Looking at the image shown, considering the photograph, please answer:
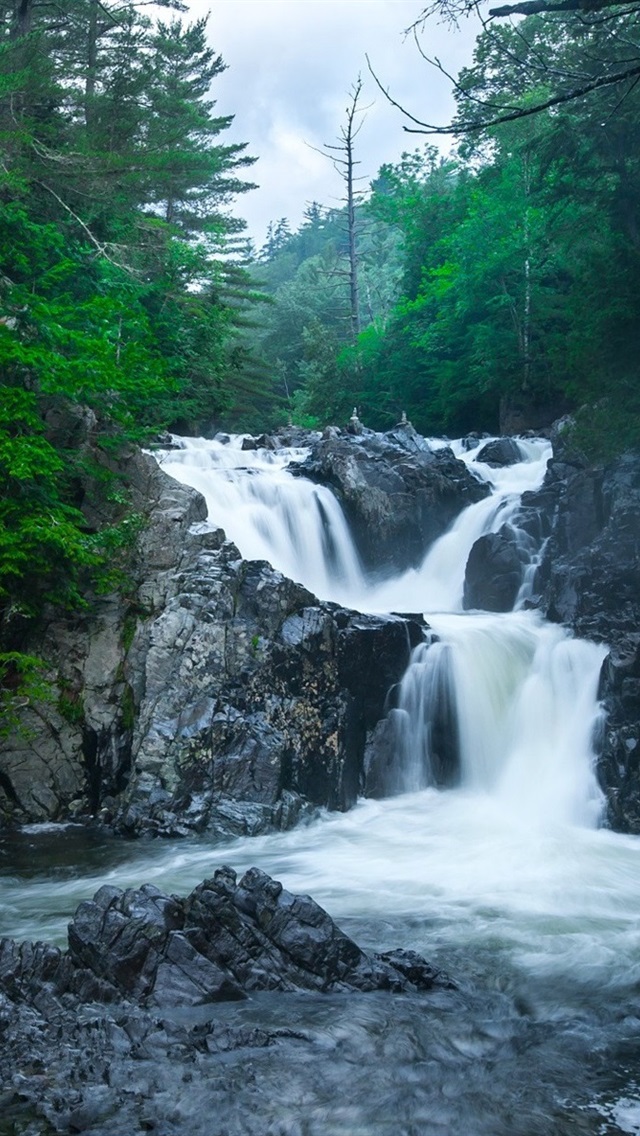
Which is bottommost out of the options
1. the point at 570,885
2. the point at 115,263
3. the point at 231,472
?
the point at 570,885

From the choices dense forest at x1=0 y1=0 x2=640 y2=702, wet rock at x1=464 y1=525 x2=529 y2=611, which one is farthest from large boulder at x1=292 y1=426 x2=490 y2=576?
dense forest at x1=0 y1=0 x2=640 y2=702

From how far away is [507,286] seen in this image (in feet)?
88.2

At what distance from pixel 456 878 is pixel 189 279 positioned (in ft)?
58.4

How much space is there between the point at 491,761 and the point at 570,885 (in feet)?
11.3

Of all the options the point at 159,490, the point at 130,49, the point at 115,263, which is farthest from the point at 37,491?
the point at 130,49

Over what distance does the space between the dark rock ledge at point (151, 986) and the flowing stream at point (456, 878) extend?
27cm

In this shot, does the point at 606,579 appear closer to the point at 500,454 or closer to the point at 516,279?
the point at 500,454

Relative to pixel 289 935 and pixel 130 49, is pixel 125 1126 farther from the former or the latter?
pixel 130 49

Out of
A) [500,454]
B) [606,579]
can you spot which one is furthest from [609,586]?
[500,454]

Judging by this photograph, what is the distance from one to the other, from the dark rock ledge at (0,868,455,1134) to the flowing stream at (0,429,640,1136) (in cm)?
27

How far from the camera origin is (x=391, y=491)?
18844 mm

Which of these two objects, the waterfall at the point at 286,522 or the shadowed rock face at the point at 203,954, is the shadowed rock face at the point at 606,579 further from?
the shadowed rock face at the point at 203,954

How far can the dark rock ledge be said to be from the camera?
512 centimetres

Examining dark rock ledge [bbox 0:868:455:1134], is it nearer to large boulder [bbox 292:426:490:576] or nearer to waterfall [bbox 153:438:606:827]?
waterfall [bbox 153:438:606:827]
